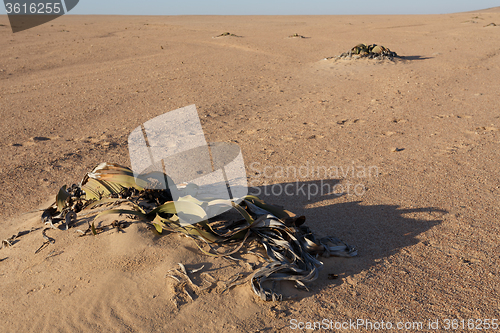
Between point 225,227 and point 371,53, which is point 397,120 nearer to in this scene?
point 225,227

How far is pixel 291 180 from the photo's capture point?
3725 mm

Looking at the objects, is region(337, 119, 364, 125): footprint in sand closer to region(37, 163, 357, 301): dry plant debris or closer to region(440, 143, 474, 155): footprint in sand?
region(440, 143, 474, 155): footprint in sand

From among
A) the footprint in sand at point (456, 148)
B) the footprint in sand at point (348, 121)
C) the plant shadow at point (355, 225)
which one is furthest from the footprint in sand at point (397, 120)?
the plant shadow at point (355, 225)

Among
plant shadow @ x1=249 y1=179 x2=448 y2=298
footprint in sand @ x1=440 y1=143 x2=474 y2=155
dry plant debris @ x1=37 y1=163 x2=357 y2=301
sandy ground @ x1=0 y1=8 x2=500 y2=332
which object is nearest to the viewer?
sandy ground @ x1=0 y1=8 x2=500 y2=332

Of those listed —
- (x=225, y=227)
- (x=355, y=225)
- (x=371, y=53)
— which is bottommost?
(x=355, y=225)

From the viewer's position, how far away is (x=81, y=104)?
20.5 feet

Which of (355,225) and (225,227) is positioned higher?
(225,227)

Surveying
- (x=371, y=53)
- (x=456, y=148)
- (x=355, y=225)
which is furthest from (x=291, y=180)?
(x=371, y=53)

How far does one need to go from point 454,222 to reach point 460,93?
4.46 m

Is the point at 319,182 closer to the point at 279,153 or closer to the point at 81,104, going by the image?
the point at 279,153

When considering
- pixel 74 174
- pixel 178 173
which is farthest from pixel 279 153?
pixel 74 174

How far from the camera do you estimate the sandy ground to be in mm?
2014

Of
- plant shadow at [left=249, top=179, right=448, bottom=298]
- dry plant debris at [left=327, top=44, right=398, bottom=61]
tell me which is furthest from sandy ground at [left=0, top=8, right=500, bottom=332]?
dry plant debris at [left=327, top=44, right=398, bottom=61]

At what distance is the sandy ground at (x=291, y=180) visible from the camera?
79.3 inches
